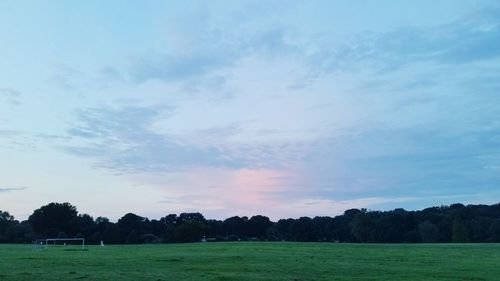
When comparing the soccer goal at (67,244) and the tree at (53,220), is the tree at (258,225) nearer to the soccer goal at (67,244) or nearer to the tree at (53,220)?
the tree at (53,220)

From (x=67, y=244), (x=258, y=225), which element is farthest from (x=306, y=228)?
(x=67, y=244)

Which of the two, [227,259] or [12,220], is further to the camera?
[12,220]

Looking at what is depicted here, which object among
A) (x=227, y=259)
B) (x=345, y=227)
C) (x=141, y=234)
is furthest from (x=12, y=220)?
(x=227, y=259)

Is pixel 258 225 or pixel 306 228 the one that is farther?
pixel 258 225

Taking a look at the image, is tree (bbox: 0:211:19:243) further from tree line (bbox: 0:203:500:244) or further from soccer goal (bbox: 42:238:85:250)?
soccer goal (bbox: 42:238:85:250)

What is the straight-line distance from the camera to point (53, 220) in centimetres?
13338

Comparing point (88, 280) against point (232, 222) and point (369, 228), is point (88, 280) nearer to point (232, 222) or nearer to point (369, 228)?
point (369, 228)

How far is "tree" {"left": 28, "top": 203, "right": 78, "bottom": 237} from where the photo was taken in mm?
133250

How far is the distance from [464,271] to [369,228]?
8987 cm

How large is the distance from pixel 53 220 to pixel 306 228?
5516cm

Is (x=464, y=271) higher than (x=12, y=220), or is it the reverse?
(x=12, y=220)

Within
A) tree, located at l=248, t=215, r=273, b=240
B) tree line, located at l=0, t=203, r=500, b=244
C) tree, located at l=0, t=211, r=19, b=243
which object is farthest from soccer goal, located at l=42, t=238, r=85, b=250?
tree, located at l=248, t=215, r=273, b=240

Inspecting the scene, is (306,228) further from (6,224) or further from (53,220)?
(6,224)

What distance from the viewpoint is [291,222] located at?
5468 inches
